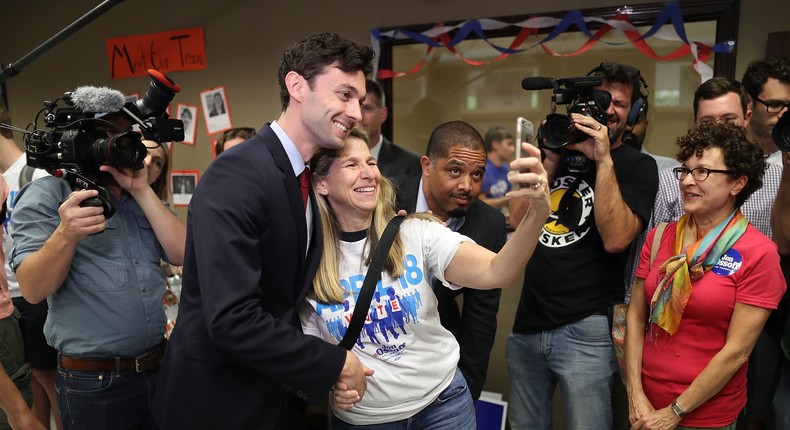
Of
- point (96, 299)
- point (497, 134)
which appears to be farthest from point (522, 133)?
point (497, 134)

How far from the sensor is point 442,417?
1.41m

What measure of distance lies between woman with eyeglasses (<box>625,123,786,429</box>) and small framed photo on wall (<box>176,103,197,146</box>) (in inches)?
112

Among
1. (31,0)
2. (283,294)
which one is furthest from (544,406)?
(31,0)

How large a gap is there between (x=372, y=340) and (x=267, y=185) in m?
0.44

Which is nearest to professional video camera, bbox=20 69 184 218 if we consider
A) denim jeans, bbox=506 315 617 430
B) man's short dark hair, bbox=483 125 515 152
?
denim jeans, bbox=506 315 617 430

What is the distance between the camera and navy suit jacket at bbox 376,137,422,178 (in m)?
2.69

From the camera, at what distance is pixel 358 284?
1350mm

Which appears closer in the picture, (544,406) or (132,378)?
(132,378)

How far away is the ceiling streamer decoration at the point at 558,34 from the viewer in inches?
96.0

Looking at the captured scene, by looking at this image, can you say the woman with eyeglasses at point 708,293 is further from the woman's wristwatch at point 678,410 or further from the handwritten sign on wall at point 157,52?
the handwritten sign on wall at point 157,52

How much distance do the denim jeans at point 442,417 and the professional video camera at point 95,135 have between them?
907mm

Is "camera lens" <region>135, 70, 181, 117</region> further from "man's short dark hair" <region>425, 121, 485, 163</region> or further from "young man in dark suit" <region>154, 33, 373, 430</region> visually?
"man's short dark hair" <region>425, 121, 485, 163</region>

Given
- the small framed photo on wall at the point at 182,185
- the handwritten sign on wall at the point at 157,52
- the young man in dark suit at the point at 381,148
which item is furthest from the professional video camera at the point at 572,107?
the small framed photo on wall at the point at 182,185

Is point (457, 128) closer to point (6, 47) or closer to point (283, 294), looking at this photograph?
point (283, 294)
